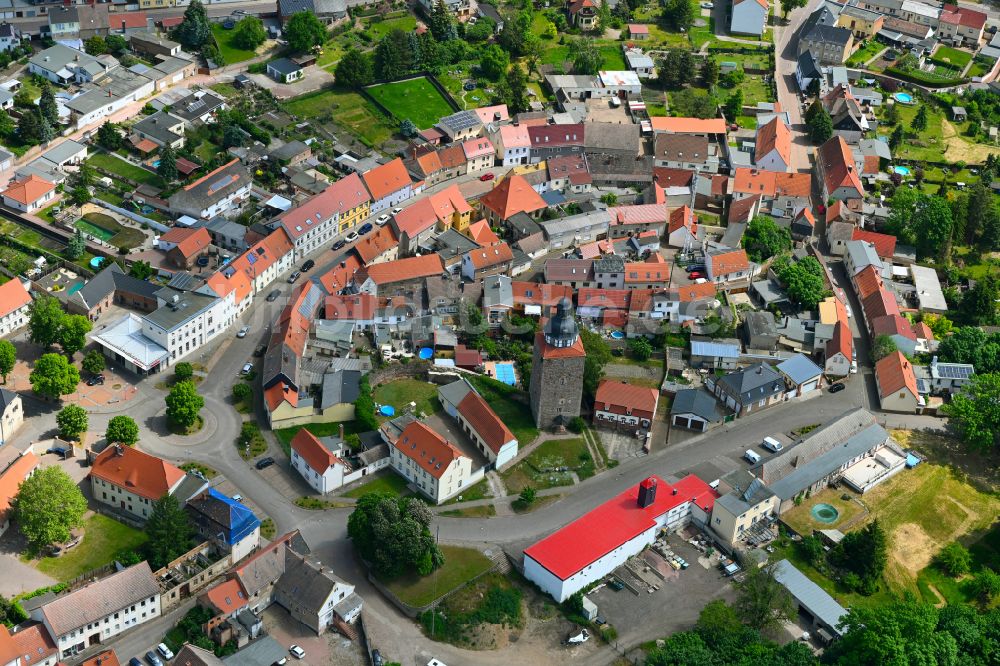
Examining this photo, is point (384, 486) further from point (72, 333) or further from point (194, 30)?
point (194, 30)

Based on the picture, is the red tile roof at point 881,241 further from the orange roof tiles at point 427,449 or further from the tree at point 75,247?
the tree at point 75,247

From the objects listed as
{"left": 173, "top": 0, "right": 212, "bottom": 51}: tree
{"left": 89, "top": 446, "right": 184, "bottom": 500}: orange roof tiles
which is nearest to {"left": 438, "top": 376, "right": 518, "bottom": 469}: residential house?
{"left": 89, "top": 446, "right": 184, "bottom": 500}: orange roof tiles

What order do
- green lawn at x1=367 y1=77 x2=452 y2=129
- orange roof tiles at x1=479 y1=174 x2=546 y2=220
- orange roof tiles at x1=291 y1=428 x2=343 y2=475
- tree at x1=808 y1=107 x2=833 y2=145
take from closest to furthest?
orange roof tiles at x1=291 y1=428 x2=343 y2=475
orange roof tiles at x1=479 y1=174 x2=546 y2=220
green lawn at x1=367 y1=77 x2=452 y2=129
tree at x1=808 y1=107 x2=833 y2=145

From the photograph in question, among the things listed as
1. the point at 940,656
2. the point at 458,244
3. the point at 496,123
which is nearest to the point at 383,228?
the point at 458,244

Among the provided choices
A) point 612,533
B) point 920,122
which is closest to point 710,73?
point 920,122

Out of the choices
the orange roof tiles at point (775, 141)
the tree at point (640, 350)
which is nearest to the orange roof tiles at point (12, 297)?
the tree at point (640, 350)

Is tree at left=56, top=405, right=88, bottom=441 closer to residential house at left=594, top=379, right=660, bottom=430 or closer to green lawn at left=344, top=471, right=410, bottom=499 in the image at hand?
green lawn at left=344, top=471, right=410, bottom=499

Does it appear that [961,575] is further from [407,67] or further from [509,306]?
[407,67]
